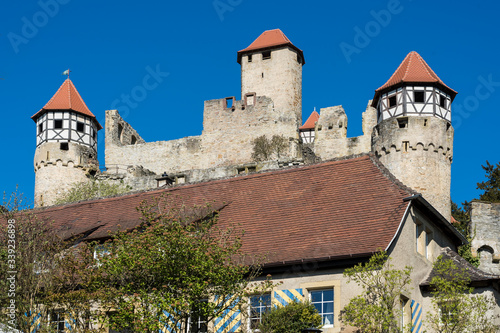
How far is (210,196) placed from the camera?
2627 cm

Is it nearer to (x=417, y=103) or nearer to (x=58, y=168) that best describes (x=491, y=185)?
(x=417, y=103)

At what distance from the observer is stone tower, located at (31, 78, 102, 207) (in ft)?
160

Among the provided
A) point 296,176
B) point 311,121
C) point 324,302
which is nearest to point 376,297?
point 324,302

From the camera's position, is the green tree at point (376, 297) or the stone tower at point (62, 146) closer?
the green tree at point (376, 297)

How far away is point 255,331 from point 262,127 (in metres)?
30.1

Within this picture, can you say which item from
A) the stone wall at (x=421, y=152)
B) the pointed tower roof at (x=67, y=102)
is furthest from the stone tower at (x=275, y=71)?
the stone wall at (x=421, y=152)

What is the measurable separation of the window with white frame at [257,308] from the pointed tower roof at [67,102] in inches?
1203

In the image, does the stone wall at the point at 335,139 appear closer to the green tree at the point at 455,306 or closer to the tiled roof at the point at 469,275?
the tiled roof at the point at 469,275

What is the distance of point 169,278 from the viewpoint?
65.1 ft

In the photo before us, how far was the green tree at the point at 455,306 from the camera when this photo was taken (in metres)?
20.8

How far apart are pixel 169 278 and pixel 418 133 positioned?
24923mm

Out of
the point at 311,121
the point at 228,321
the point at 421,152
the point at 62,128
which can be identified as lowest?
the point at 228,321

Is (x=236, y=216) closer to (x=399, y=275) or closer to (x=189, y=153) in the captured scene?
(x=399, y=275)

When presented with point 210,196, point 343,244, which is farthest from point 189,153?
point 343,244
